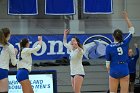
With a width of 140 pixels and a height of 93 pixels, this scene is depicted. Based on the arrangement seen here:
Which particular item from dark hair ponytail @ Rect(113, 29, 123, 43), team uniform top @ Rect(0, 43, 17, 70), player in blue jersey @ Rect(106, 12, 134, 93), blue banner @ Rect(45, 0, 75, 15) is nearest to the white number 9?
player in blue jersey @ Rect(106, 12, 134, 93)

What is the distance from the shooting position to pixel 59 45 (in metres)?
15.0

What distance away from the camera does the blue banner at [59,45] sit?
14881 millimetres

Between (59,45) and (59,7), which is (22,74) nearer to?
(59,45)

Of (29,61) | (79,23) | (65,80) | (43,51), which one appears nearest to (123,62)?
(29,61)

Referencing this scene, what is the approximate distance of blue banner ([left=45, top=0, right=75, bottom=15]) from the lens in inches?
603

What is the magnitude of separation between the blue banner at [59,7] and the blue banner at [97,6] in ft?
2.20

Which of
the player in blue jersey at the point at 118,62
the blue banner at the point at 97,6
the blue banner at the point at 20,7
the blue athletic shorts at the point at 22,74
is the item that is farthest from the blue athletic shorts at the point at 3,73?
the blue banner at the point at 97,6

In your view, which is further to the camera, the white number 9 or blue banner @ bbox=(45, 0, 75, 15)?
blue banner @ bbox=(45, 0, 75, 15)

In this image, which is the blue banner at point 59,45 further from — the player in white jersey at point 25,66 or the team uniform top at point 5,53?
the team uniform top at point 5,53

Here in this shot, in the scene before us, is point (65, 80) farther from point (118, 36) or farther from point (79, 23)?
point (118, 36)

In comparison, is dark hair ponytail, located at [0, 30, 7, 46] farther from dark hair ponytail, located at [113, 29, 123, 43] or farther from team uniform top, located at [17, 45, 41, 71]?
dark hair ponytail, located at [113, 29, 123, 43]

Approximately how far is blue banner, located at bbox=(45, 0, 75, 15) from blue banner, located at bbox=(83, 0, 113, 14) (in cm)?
67

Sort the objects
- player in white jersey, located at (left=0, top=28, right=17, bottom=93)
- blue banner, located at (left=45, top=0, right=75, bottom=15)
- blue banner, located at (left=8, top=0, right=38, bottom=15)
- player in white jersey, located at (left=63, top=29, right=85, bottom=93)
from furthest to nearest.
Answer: blue banner, located at (left=45, top=0, right=75, bottom=15) < blue banner, located at (left=8, top=0, right=38, bottom=15) < player in white jersey, located at (left=63, top=29, right=85, bottom=93) < player in white jersey, located at (left=0, top=28, right=17, bottom=93)

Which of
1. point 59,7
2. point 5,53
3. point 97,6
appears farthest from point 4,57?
point 97,6
